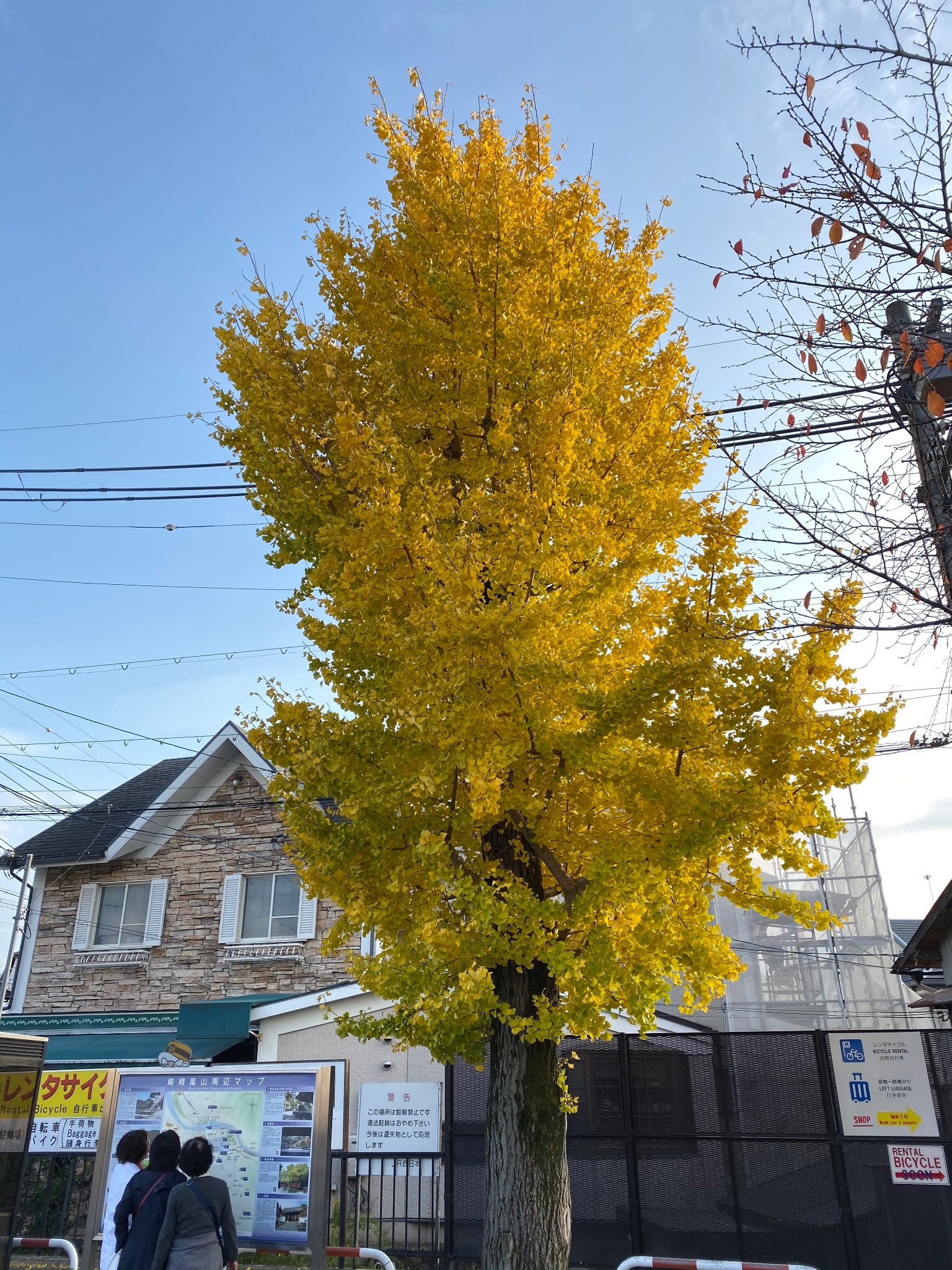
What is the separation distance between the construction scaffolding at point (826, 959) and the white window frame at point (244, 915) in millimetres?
9420

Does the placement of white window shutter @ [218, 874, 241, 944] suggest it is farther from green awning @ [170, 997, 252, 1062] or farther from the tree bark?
the tree bark

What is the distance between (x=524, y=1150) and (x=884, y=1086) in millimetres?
4237

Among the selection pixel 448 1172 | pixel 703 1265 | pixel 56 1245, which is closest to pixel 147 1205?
pixel 56 1245

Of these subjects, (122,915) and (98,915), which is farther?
(98,915)

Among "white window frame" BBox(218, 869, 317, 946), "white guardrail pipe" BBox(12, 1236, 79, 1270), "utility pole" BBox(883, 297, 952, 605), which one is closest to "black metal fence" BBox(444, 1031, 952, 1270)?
"white guardrail pipe" BBox(12, 1236, 79, 1270)

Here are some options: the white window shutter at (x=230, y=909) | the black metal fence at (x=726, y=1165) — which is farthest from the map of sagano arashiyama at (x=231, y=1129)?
the white window shutter at (x=230, y=909)

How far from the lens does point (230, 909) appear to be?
17.8m

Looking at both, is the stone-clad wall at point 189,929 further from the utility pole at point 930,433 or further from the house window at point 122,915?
the utility pole at point 930,433

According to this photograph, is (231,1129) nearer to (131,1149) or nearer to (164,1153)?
(131,1149)

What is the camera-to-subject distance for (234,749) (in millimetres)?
19266

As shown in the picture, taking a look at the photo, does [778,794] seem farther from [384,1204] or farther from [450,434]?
[384,1204]

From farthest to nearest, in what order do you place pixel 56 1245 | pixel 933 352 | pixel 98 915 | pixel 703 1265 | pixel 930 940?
pixel 98 915 < pixel 930 940 < pixel 56 1245 < pixel 703 1265 < pixel 933 352

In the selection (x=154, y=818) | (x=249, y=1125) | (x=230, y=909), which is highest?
(x=154, y=818)

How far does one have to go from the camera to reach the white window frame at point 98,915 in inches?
714
